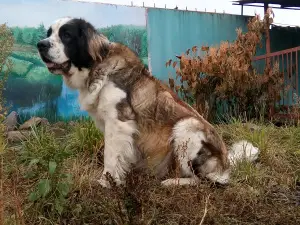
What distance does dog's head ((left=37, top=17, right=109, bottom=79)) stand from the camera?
4.61 m

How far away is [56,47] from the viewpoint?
4.60 meters

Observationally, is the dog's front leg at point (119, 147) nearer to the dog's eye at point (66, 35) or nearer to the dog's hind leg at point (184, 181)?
the dog's hind leg at point (184, 181)

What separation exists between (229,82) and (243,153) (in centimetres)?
384

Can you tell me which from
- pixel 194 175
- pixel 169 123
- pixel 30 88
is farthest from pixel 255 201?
pixel 30 88

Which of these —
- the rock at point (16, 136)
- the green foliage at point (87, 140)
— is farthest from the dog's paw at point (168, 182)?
the rock at point (16, 136)

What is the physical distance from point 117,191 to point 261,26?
25.1 ft

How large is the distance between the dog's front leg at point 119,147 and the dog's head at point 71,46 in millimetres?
767

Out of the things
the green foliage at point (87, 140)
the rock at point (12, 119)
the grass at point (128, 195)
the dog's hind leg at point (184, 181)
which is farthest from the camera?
the rock at point (12, 119)

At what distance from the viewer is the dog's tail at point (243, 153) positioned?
510 cm

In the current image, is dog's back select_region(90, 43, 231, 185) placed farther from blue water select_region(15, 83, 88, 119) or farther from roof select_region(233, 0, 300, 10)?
roof select_region(233, 0, 300, 10)

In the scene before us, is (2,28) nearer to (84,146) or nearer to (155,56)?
(84,146)

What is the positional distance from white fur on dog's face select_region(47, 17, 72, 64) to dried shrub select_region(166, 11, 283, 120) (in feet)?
14.5

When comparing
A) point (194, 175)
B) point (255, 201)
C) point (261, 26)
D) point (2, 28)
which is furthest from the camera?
point (261, 26)

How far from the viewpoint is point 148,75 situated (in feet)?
16.3
